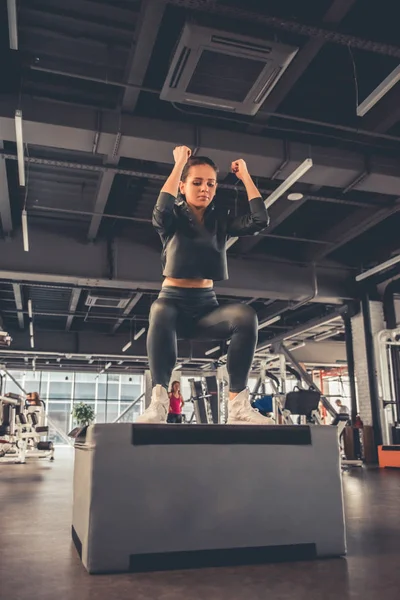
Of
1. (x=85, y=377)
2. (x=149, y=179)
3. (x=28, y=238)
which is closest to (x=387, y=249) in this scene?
(x=149, y=179)

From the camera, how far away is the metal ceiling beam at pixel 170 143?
4520 millimetres

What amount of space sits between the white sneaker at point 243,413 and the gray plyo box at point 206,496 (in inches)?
5.2

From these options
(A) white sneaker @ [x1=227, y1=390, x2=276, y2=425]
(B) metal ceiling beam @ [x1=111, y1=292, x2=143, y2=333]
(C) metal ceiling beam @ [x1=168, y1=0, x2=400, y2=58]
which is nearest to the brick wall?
(B) metal ceiling beam @ [x1=111, y1=292, x2=143, y2=333]

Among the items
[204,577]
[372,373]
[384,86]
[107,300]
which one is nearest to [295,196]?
[384,86]

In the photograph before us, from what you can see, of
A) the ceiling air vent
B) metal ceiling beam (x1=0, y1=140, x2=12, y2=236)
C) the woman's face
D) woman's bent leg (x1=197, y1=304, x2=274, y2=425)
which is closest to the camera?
woman's bent leg (x1=197, y1=304, x2=274, y2=425)

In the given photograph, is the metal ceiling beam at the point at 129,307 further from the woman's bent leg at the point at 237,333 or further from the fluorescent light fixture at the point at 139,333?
the woman's bent leg at the point at 237,333

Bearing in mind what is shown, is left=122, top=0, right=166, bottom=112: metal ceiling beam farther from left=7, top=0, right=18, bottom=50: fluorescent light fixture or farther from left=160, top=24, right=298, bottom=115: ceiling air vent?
left=7, top=0, right=18, bottom=50: fluorescent light fixture

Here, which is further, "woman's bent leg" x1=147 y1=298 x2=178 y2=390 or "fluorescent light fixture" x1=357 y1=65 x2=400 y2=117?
"fluorescent light fixture" x1=357 y1=65 x2=400 y2=117

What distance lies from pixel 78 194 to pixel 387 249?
4.81 meters

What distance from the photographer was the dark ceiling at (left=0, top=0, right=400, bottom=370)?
371cm

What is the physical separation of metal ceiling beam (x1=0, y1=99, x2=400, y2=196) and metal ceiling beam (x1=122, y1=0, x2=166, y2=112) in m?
0.33

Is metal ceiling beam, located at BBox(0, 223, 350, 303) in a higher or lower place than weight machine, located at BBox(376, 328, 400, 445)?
higher

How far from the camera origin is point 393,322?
8.88 m

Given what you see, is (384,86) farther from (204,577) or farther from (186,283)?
(204,577)
